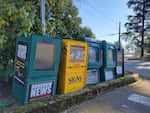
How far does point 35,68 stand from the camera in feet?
9.70

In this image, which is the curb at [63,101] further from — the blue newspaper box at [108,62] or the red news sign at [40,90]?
the blue newspaper box at [108,62]

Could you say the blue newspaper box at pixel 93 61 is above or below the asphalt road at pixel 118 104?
above

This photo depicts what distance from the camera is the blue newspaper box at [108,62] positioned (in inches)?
197

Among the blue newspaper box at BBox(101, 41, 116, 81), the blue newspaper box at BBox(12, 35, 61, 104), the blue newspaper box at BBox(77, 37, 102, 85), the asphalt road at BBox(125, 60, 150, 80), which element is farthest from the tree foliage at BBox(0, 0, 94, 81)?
the asphalt road at BBox(125, 60, 150, 80)

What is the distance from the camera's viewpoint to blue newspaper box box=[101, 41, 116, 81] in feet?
16.4

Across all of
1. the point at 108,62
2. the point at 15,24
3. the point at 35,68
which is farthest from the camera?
the point at 108,62

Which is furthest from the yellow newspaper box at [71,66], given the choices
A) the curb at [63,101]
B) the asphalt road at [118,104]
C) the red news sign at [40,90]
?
the asphalt road at [118,104]

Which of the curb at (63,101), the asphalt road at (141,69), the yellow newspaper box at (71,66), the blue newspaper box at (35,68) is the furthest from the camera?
the asphalt road at (141,69)

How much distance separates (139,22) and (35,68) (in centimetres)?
2667

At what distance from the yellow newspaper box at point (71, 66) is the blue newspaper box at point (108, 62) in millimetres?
1200

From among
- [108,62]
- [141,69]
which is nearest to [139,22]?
[141,69]

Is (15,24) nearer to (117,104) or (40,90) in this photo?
(40,90)

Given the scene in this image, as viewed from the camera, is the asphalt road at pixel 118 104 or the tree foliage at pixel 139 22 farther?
the tree foliage at pixel 139 22

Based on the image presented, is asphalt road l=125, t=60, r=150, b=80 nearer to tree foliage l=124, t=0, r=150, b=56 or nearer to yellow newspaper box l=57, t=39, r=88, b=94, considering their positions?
yellow newspaper box l=57, t=39, r=88, b=94
